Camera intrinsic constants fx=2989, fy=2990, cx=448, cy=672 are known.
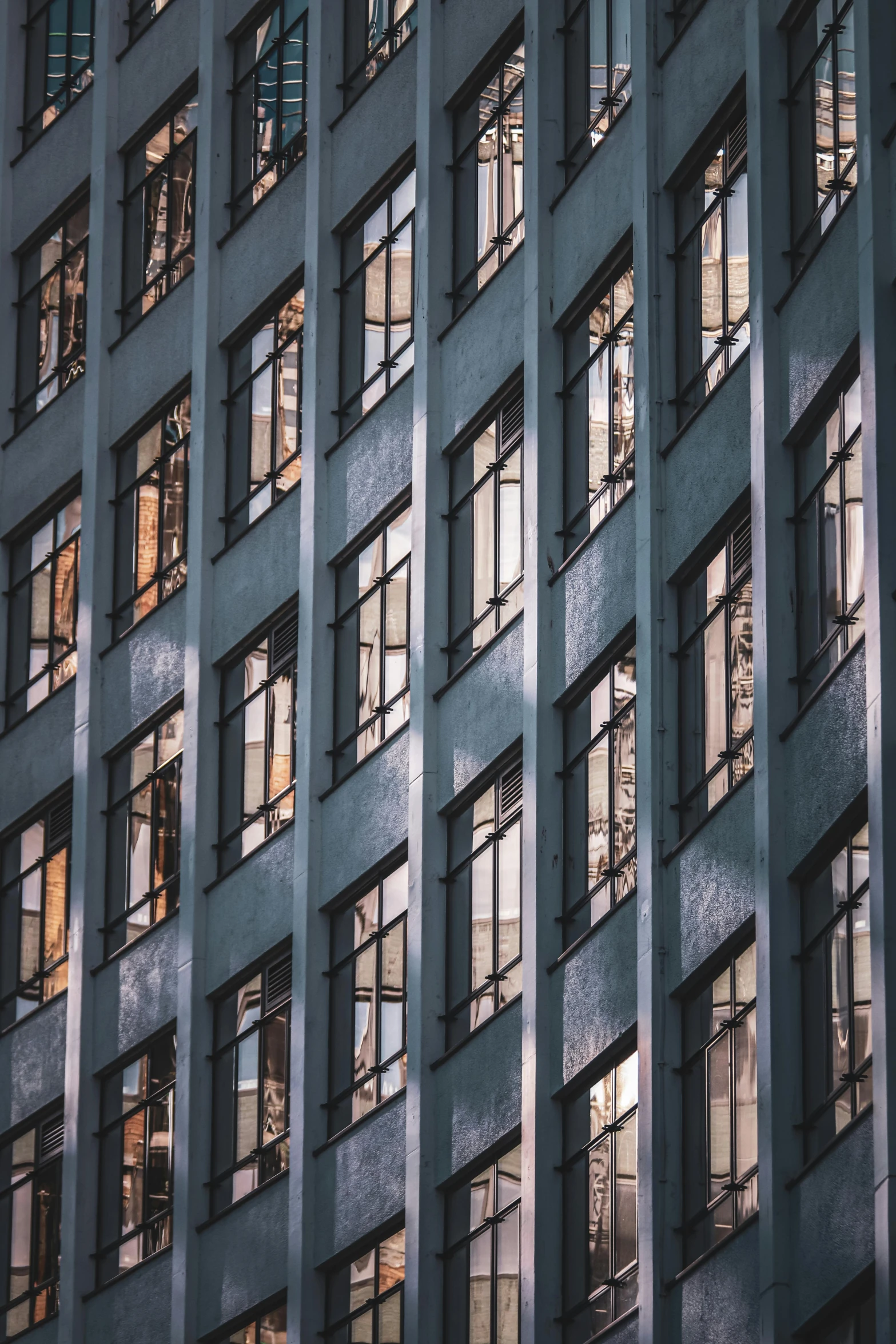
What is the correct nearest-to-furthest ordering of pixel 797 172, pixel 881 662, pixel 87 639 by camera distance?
pixel 881 662
pixel 797 172
pixel 87 639

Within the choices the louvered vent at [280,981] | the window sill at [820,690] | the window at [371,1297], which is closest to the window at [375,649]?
the louvered vent at [280,981]

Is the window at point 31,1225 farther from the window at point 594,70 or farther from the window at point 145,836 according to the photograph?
the window at point 594,70

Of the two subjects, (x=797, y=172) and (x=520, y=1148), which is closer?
(x=797, y=172)

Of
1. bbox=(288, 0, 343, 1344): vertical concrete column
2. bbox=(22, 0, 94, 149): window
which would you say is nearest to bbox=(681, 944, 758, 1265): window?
bbox=(288, 0, 343, 1344): vertical concrete column

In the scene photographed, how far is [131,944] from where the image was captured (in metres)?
39.5

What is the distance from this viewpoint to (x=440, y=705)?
3525 cm

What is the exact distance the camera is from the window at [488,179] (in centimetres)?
3588

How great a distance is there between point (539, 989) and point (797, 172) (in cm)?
915

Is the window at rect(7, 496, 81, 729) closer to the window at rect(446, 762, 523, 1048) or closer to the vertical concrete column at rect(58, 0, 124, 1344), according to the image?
the vertical concrete column at rect(58, 0, 124, 1344)

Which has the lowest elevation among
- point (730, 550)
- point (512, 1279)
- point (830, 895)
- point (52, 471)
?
point (512, 1279)

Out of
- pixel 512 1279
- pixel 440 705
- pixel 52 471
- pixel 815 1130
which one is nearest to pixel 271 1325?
pixel 512 1279

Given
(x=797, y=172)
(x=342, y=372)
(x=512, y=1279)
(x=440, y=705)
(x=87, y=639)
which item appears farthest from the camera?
(x=87, y=639)

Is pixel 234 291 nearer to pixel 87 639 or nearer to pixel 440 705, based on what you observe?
pixel 87 639

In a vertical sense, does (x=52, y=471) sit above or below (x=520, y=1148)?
above
